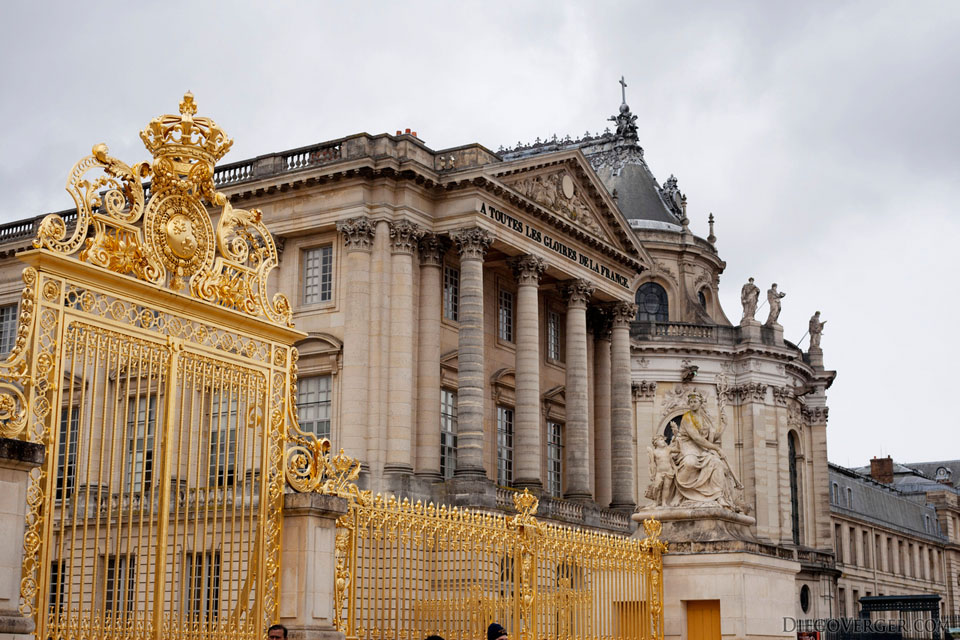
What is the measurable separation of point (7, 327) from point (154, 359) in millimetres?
28099

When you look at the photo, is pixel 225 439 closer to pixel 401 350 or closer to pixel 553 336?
pixel 401 350

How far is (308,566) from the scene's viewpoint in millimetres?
12766

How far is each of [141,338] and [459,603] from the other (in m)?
4.91

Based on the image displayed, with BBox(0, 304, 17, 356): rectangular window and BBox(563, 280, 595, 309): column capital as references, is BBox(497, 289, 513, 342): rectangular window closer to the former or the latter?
BBox(563, 280, 595, 309): column capital

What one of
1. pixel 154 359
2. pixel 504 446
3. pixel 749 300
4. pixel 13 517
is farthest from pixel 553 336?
pixel 13 517

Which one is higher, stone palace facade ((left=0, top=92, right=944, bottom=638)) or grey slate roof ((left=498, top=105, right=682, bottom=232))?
grey slate roof ((left=498, top=105, right=682, bottom=232))

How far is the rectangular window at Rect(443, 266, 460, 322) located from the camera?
37.5 meters

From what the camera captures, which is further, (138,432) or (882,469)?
(882,469)

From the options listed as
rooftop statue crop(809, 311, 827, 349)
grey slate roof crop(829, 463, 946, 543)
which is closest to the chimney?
grey slate roof crop(829, 463, 946, 543)

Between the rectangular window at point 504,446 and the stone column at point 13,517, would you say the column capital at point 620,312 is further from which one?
the stone column at point 13,517

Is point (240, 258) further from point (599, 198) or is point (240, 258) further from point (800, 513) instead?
point (800, 513)

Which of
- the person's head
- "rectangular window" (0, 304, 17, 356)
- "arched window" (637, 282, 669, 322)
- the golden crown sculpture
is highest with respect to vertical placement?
"arched window" (637, 282, 669, 322)

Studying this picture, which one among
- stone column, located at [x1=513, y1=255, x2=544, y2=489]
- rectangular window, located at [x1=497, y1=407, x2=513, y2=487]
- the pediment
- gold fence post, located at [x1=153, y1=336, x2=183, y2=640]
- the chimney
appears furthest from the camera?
the chimney

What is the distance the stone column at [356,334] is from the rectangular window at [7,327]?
34.5ft
